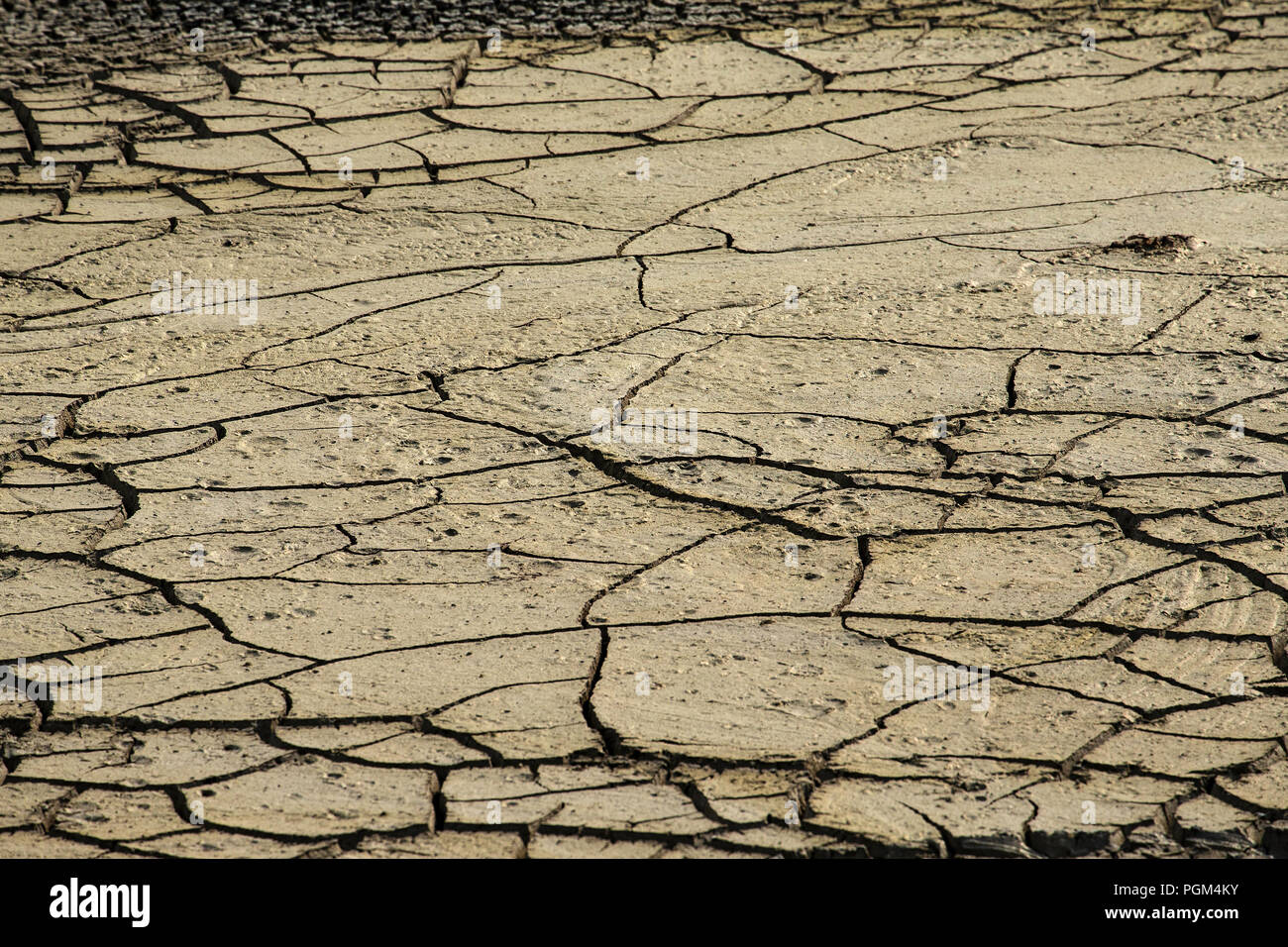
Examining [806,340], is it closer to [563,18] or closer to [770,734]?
[770,734]

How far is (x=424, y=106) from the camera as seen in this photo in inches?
207

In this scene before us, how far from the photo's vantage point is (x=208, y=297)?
399 cm

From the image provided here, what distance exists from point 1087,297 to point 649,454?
1.40 metres

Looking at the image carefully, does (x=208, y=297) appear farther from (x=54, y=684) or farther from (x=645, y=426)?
(x=54, y=684)

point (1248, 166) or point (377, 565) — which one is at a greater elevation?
point (1248, 166)

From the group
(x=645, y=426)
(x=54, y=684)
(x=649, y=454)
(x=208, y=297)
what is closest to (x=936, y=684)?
(x=649, y=454)

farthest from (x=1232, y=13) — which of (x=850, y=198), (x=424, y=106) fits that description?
(x=424, y=106)

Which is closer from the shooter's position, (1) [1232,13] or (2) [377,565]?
(2) [377,565]

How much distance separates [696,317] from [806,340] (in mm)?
325

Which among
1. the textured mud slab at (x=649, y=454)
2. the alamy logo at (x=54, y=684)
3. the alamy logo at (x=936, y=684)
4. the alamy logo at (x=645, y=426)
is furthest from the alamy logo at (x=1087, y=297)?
the alamy logo at (x=54, y=684)

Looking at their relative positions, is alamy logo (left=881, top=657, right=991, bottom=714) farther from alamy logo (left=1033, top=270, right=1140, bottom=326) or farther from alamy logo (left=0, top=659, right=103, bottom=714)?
alamy logo (left=1033, top=270, right=1140, bottom=326)

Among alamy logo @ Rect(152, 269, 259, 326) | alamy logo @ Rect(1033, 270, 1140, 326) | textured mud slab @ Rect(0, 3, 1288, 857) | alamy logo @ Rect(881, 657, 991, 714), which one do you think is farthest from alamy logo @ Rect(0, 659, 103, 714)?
alamy logo @ Rect(1033, 270, 1140, 326)
